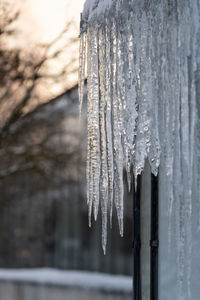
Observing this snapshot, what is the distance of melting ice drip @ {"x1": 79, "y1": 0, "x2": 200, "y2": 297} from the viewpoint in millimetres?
1482

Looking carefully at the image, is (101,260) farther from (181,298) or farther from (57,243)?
(181,298)

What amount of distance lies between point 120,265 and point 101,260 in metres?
0.35

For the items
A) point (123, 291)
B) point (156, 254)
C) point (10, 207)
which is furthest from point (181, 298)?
point (10, 207)

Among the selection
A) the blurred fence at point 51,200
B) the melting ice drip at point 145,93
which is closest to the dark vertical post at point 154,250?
the melting ice drip at point 145,93

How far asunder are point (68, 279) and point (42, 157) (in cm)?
178

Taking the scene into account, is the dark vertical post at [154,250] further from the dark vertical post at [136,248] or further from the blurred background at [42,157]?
the blurred background at [42,157]

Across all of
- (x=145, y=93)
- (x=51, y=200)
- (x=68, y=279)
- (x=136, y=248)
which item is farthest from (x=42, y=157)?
(x=145, y=93)

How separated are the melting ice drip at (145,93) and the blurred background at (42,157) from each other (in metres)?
5.71

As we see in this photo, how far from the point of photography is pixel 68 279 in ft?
27.2

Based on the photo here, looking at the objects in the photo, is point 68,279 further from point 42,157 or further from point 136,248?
point 136,248

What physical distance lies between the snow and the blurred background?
0.05 feet

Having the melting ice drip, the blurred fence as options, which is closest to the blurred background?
the blurred fence

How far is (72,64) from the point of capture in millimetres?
7711

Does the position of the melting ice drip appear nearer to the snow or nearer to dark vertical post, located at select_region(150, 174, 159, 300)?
dark vertical post, located at select_region(150, 174, 159, 300)
